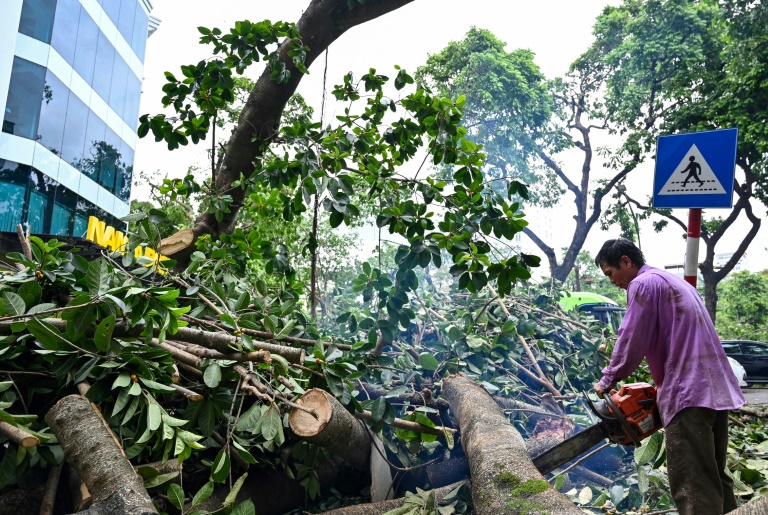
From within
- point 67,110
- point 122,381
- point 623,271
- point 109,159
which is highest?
point 67,110

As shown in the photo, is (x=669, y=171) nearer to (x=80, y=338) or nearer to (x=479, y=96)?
(x=80, y=338)

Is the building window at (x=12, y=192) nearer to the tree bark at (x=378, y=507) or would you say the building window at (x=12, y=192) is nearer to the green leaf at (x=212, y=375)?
the green leaf at (x=212, y=375)

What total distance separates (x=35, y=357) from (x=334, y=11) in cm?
268

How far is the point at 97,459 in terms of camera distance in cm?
169

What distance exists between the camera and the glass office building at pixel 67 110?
12742 millimetres

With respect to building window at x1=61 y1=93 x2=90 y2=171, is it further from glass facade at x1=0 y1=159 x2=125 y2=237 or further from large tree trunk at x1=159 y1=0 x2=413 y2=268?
large tree trunk at x1=159 y1=0 x2=413 y2=268

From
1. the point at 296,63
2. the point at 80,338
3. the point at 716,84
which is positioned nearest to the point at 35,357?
the point at 80,338

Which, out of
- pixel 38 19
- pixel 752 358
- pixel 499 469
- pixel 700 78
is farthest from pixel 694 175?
pixel 38 19

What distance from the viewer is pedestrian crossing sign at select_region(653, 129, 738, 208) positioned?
3396 millimetres

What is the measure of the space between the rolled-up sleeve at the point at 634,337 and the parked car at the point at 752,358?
10981 mm

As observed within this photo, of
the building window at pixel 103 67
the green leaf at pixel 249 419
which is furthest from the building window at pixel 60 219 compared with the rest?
the green leaf at pixel 249 419

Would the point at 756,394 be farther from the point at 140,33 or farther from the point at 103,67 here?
the point at 140,33

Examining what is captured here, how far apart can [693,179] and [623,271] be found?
4.00 feet

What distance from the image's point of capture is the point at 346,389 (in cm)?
234
